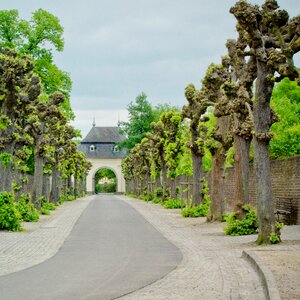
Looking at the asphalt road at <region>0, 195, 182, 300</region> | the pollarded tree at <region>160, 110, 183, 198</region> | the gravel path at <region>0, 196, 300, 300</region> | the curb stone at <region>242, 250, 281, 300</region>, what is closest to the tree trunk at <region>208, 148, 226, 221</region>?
the gravel path at <region>0, 196, 300, 300</region>

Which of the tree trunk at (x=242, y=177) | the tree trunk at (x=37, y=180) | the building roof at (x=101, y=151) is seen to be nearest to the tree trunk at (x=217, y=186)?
the tree trunk at (x=242, y=177)

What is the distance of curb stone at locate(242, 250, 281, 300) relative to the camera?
7.75m

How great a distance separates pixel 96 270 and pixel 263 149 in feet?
20.6

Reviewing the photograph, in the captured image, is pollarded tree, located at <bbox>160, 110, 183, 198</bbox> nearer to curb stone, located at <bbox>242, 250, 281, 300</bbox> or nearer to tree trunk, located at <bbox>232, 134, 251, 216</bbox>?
tree trunk, located at <bbox>232, 134, 251, 216</bbox>

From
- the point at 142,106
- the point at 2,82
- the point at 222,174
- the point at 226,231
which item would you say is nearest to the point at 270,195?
the point at 226,231

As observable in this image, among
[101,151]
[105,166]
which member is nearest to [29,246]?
[105,166]

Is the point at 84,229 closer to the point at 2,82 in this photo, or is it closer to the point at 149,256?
the point at 2,82

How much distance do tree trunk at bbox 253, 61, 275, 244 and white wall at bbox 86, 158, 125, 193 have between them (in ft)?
353

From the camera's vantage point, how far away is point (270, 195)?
15328 mm

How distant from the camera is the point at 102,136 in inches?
5143

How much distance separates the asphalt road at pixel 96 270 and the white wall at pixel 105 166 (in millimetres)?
105345

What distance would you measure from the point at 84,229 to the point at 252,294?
46.8 ft

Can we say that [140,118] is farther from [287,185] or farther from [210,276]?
[210,276]

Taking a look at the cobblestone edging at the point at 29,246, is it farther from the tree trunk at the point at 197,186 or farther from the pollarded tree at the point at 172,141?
the pollarded tree at the point at 172,141
